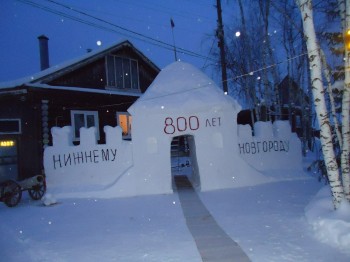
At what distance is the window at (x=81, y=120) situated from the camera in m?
15.9

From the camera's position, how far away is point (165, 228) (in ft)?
23.1

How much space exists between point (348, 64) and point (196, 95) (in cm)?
556

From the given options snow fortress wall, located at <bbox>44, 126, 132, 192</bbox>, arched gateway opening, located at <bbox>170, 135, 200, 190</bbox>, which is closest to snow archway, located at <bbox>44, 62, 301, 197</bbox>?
snow fortress wall, located at <bbox>44, 126, 132, 192</bbox>

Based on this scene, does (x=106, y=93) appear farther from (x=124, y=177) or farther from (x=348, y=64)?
(x=348, y=64)

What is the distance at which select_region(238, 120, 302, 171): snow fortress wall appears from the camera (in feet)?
40.6

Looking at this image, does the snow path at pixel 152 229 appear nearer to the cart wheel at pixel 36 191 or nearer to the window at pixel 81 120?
the cart wheel at pixel 36 191

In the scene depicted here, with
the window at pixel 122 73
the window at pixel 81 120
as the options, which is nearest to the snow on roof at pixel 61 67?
the window at pixel 122 73

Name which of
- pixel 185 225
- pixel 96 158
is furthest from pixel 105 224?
pixel 96 158

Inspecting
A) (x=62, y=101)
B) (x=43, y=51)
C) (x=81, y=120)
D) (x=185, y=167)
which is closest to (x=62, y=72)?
(x=62, y=101)

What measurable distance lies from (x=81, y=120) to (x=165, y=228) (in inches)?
416

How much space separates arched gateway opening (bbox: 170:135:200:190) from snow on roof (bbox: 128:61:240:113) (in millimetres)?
1610

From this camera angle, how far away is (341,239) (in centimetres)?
549

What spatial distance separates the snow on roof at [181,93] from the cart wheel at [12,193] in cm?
440

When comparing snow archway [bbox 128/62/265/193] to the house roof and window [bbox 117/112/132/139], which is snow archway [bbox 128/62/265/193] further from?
window [bbox 117/112/132/139]
